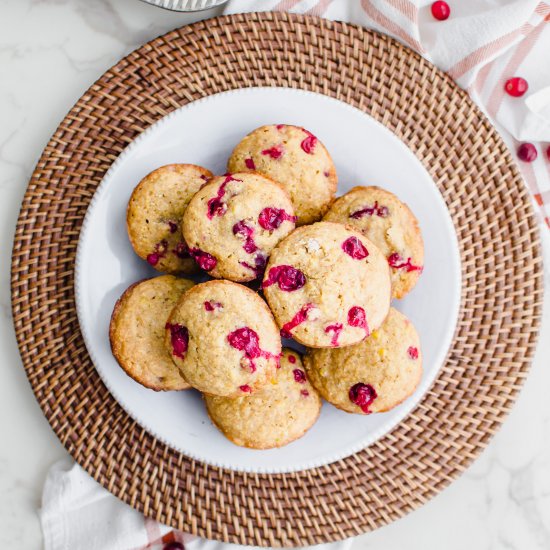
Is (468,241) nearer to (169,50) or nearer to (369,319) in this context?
(369,319)

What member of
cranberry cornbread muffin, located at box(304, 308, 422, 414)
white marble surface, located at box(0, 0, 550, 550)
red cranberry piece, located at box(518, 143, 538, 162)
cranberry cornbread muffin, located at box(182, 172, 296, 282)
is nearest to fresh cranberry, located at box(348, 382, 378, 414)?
cranberry cornbread muffin, located at box(304, 308, 422, 414)

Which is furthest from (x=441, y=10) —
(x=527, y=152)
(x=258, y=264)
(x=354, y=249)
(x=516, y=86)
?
(x=258, y=264)

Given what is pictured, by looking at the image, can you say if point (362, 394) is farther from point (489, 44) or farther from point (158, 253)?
point (489, 44)

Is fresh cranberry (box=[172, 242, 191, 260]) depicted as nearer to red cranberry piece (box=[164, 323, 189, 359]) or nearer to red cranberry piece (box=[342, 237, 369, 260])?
red cranberry piece (box=[164, 323, 189, 359])

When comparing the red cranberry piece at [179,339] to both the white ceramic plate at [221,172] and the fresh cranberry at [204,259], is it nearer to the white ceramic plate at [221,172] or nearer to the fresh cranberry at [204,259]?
the fresh cranberry at [204,259]

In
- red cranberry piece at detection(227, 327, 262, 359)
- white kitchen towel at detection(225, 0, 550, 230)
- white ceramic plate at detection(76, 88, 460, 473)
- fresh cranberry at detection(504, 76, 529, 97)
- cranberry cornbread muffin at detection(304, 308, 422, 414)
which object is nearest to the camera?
red cranberry piece at detection(227, 327, 262, 359)

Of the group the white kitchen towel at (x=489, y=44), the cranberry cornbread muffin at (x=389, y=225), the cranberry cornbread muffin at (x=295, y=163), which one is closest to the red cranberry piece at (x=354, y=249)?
the cranberry cornbread muffin at (x=389, y=225)

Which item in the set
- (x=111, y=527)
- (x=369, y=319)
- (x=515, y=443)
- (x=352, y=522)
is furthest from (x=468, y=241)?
(x=111, y=527)
